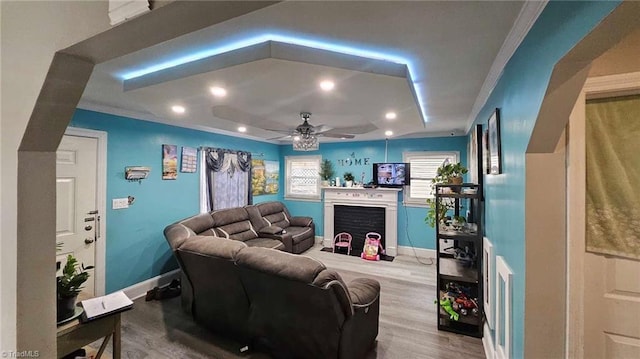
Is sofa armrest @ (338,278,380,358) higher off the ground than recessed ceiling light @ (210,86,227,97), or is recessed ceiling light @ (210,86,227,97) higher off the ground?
recessed ceiling light @ (210,86,227,97)

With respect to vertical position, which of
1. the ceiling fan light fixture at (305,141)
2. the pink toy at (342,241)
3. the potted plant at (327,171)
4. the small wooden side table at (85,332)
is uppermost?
the ceiling fan light fixture at (305,141)

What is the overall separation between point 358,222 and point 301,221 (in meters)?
1.27

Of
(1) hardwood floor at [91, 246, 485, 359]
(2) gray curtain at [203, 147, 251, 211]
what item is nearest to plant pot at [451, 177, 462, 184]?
(1) hardwood floor at [91, 246, 485, 359]

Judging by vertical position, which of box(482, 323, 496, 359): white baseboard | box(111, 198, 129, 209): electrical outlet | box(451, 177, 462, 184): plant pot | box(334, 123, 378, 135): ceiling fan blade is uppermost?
box(334, 123, 378, 135): ceiling fan blade

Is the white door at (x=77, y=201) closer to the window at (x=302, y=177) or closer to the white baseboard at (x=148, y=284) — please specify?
the white baseboard at (x=148, y=284)

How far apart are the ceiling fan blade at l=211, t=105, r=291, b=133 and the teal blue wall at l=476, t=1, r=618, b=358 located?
7.84ft

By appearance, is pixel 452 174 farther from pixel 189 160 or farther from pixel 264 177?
pixel 264 177

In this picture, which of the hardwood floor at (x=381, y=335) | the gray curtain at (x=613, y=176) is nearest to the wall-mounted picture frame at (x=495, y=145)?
the gray curtain at (x=613, y=176)

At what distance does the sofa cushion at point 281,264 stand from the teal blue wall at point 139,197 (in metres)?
2.13

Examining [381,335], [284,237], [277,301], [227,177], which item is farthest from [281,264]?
[227,177]

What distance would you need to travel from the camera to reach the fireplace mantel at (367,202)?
507cm

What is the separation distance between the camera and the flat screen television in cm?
505

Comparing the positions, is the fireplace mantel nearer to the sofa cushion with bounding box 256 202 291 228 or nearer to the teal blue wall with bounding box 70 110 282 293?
the sofa cushion with bounding box 256 202 291 228

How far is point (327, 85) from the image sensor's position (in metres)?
2.05
